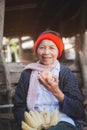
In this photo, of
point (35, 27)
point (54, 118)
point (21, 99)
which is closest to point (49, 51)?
point (21, 99)

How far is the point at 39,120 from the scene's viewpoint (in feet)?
11.1

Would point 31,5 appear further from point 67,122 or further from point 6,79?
point 67,122

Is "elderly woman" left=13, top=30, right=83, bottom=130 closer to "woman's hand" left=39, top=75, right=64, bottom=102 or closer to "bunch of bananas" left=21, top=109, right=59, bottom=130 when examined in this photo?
"woman's hand" left=39, top=75, right=64, bottom=102

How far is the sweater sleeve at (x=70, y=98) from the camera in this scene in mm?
3570

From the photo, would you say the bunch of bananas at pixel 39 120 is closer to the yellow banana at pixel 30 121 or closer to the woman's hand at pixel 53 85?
the yellow banana at pixel 30 121

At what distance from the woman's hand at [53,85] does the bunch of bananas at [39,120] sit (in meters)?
0.17

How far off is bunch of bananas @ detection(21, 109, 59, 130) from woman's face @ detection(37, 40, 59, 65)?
510mm

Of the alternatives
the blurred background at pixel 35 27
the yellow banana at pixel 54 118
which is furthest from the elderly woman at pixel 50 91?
the blurred background at pixel 35 27

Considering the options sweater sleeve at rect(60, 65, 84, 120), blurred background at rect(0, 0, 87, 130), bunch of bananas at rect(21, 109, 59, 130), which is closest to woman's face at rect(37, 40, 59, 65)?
sweater sleeve at rect(60, 65, 84, 120)

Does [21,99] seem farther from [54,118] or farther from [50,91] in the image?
[54,118]

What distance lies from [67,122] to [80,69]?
240 centimetres

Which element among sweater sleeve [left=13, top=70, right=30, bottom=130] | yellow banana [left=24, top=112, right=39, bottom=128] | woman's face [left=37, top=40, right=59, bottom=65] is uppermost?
woman's face [left=37, top=40, right=59, bottom=65]

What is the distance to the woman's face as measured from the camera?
365 centimetres

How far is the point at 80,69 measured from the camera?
232 inches
